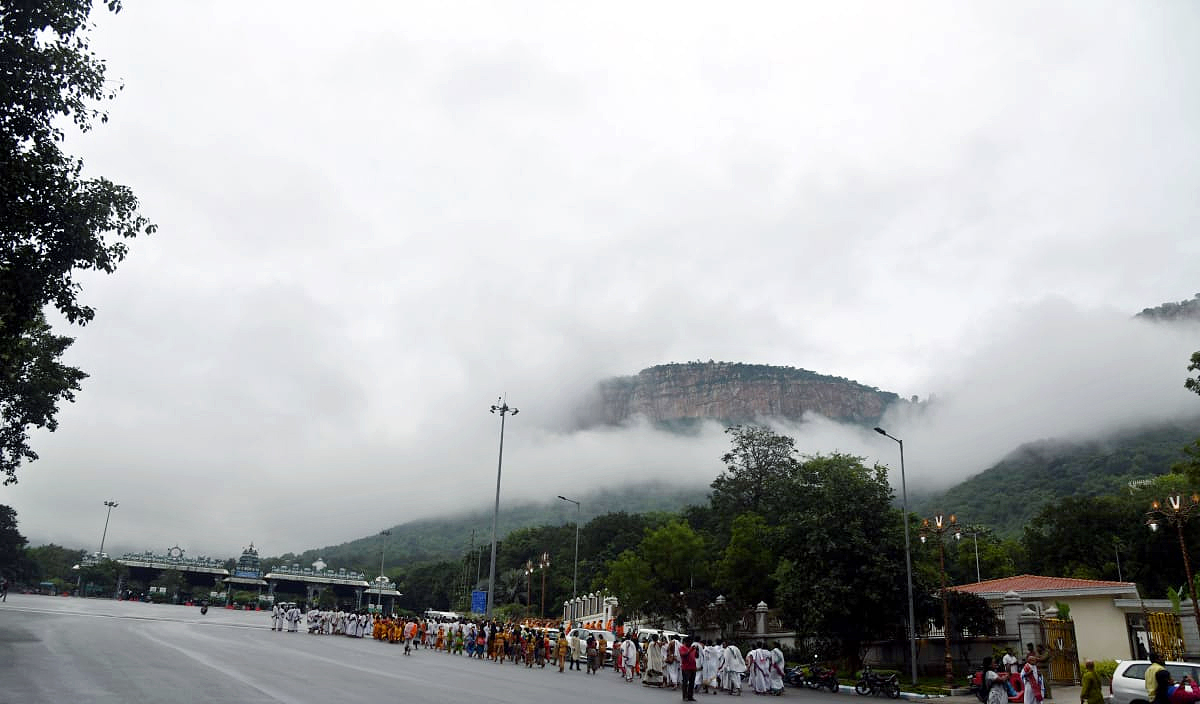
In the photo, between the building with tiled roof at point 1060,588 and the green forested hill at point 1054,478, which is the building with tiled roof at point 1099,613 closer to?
the building with tiled roof at point 1060,588

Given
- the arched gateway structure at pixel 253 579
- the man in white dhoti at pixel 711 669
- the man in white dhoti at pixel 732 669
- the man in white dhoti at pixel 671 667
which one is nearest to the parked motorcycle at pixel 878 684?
A: the man in white dhoti at pixel 732 669

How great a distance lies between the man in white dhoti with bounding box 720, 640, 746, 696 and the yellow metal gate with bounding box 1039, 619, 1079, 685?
10615 millimetres

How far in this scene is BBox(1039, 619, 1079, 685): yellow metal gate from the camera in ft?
A: 87.5

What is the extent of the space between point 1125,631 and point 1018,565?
43885 millimetres

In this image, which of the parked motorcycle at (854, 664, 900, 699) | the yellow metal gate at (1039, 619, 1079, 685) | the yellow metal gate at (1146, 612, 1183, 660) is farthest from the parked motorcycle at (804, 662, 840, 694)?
the yellow metal gate at (1146, 612, 1183, 660)

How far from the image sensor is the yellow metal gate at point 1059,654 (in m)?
26.7

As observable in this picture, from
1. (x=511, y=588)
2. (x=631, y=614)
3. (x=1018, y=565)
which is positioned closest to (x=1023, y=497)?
(x=1018, y=565)

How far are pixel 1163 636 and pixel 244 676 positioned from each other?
101ft

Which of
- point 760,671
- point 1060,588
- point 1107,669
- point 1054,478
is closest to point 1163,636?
point 1060,588

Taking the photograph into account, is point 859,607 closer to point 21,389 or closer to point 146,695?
point 146,695

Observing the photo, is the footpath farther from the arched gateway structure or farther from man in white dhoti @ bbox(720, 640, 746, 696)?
the arched gateway structure

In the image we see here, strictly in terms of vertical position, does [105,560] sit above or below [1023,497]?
below

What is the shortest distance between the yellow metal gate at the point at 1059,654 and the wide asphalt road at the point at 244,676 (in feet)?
25.3

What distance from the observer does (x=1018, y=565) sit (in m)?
70.6
